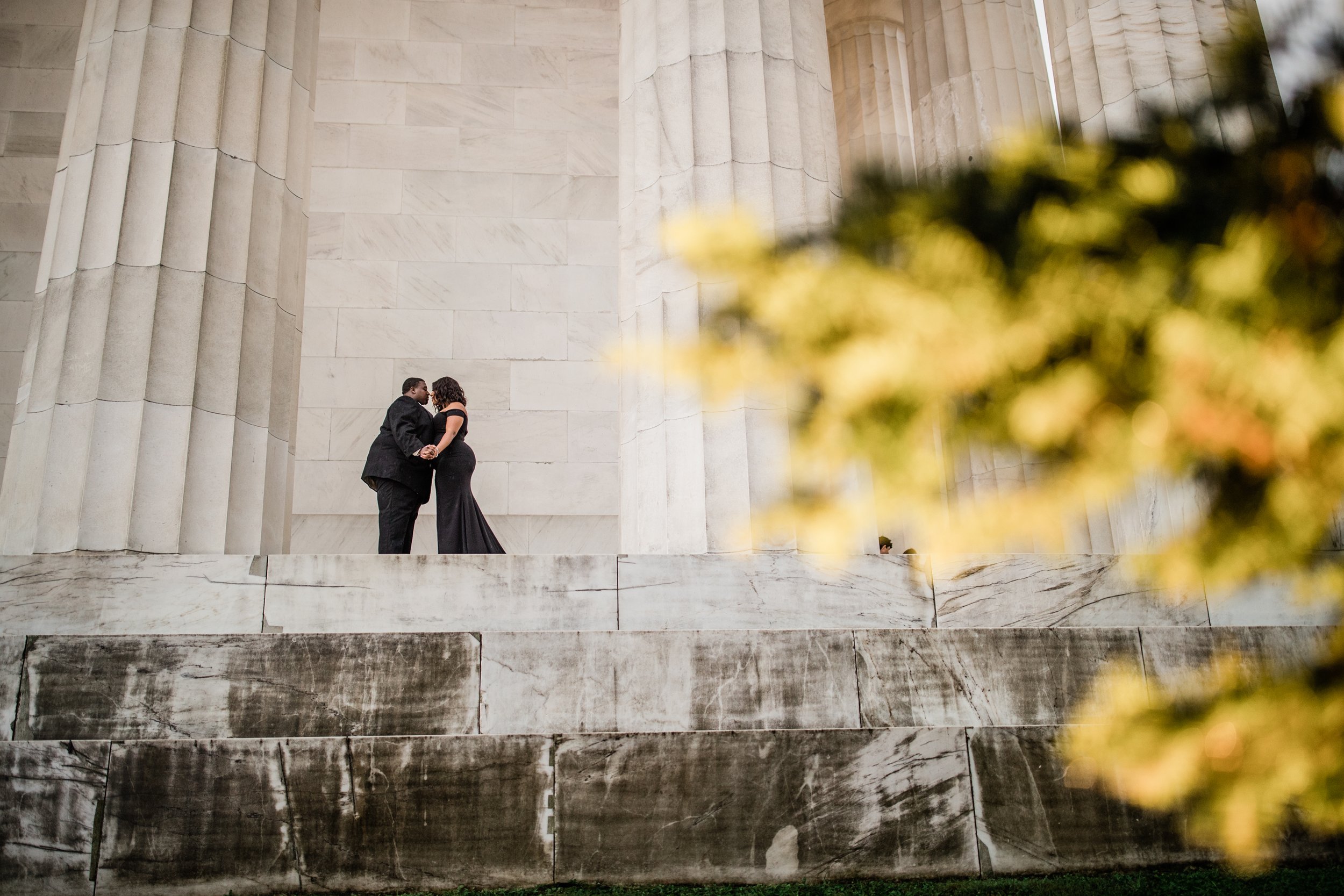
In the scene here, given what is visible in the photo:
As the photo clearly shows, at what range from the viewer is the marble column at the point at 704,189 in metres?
10.6

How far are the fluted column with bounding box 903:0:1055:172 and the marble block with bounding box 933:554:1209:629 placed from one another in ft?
35.7

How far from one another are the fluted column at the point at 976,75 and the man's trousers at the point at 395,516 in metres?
11.5

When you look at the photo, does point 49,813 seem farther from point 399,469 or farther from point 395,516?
point 399,469

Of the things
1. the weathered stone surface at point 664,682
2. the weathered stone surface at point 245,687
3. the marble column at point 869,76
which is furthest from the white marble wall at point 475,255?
the weathered stone surface at point 664,682

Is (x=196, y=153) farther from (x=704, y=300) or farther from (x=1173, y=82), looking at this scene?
(x=1173, y=82)

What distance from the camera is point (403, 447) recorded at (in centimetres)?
1301

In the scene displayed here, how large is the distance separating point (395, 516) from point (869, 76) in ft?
53.5

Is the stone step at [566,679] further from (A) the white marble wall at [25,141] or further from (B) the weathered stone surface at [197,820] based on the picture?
(A) the white marble wall at [25,141]

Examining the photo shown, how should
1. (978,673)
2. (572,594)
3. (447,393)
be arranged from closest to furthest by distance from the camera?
(978,673) < (572,594) < (447,393)

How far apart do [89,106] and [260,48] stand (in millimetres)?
2100

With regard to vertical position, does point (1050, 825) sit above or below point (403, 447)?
below

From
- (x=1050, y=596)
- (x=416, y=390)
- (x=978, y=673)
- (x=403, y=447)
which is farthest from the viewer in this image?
(x=416, y=390)

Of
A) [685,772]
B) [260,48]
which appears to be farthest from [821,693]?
[260,48]

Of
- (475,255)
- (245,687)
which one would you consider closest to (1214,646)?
(245,687)
